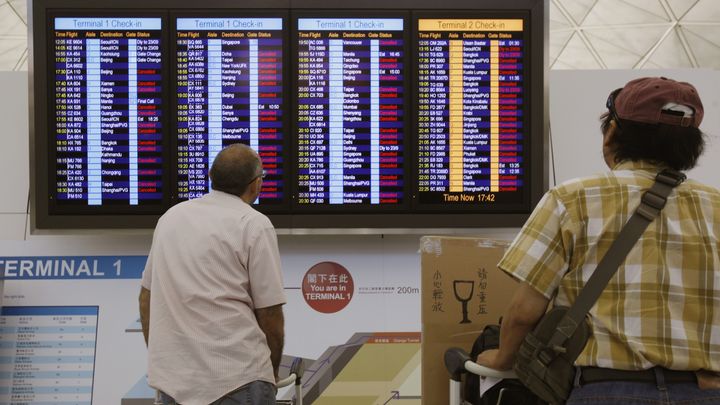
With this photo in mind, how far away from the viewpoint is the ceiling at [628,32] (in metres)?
16.8

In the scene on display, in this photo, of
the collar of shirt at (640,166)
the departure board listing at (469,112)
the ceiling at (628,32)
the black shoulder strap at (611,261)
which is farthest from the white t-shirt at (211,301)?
the ceiling at (628,32)

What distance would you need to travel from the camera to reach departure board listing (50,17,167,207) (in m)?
4.82

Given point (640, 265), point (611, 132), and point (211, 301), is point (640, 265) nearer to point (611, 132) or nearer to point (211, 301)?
point (611, 132)

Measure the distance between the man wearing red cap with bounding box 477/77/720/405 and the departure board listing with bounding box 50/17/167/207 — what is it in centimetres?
328

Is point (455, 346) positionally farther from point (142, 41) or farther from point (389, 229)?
point (142, 41)

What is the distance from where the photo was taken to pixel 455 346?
3.17m

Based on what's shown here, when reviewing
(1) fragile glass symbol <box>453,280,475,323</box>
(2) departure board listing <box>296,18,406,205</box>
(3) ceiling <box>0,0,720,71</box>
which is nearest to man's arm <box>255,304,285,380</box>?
(1) fragile glass symbol <box>453,280,475,323</box>

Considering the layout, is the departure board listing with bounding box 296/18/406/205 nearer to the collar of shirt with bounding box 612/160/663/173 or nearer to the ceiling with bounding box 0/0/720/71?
the collar of shirt with bounding box 612/160/663/173

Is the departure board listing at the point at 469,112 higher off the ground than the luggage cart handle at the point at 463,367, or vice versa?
the departure board listing at the point at 469,112

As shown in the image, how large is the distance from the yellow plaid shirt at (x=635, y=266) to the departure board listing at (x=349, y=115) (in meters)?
2.71

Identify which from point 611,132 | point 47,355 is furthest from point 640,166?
point 47,355

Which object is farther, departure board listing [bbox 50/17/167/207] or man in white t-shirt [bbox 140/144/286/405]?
departure board listing [bbox 50/17/167/207]

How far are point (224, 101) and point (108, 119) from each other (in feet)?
2.54

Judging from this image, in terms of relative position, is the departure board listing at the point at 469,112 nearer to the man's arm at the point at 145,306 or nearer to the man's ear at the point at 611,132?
the man's arm at the point at 145,306
